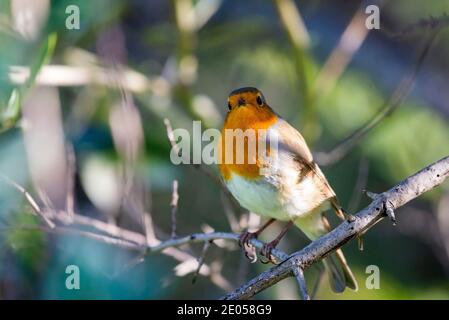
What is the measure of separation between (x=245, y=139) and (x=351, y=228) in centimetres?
103

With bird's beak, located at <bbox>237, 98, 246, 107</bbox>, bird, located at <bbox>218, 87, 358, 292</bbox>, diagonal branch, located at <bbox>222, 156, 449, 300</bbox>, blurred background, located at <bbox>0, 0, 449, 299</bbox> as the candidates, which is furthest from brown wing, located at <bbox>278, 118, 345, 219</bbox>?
diagonal branch, located at <bbox>222, 156, 449, 300</bbox>

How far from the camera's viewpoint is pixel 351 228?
9.18 feet

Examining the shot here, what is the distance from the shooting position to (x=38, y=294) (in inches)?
176

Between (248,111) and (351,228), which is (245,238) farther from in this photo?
(351,228)

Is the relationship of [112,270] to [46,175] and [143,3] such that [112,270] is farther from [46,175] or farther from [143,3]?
[143,3]

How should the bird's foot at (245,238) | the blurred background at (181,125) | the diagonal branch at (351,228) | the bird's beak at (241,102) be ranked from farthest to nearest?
the blurred background at (181,125)
the bird's beak at (241,102)
the bird's foot at (245,238)
the diagonal branch at (351,228)

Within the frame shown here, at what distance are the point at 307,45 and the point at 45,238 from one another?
1785 millimetres

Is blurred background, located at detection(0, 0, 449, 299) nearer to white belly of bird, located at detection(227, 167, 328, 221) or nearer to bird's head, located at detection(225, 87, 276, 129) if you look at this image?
white belly of bird, located at detection(227, 167, 328, 221)

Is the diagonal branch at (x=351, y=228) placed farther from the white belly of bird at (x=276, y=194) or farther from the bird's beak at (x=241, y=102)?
the bird's beak at (x=241, y=102)

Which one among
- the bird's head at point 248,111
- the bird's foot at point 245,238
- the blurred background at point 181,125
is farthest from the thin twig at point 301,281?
the bird's head at point 248,111

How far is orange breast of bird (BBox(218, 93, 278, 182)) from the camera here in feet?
11.9

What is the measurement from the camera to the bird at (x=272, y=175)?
11.8 feet

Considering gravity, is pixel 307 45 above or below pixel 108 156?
above

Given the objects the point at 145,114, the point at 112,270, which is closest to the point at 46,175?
the point at 112,270
